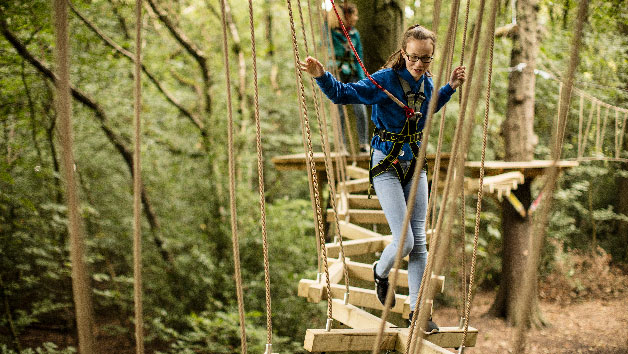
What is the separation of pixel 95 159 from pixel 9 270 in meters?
1.57

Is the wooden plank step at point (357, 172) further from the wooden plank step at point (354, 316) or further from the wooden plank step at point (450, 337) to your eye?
the wooden plank step at point (450, 337)

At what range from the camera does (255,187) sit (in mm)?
7328

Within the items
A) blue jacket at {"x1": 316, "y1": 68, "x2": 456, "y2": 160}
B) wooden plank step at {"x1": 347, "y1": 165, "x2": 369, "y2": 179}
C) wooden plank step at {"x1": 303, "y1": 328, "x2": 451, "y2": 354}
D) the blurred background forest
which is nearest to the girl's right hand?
blue jacket at {"x1": 316, "y1": 68, "x2": 456, "y2": 160}

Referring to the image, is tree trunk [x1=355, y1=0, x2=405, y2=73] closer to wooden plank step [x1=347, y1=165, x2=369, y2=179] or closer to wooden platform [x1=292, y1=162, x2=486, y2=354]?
wooden plank step [x1=347, y1=165, x2=369, y2=179]

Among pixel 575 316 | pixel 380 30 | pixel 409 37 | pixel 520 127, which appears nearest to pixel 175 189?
pixel 380 30

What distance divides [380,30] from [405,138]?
1.90 metres

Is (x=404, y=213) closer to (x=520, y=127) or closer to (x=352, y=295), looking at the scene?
(x=352, y=295)

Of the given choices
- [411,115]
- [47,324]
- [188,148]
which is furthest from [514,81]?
[47,324]

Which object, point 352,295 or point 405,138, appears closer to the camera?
point 405,138

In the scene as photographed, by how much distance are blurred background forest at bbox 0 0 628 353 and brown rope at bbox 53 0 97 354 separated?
3765 millimetres

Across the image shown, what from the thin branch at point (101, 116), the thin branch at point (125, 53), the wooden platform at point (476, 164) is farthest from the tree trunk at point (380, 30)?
the thin branch at point (101, 116)

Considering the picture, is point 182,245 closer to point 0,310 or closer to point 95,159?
point 95,159

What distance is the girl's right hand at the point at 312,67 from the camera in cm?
136

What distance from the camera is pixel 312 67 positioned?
138 centimetres
